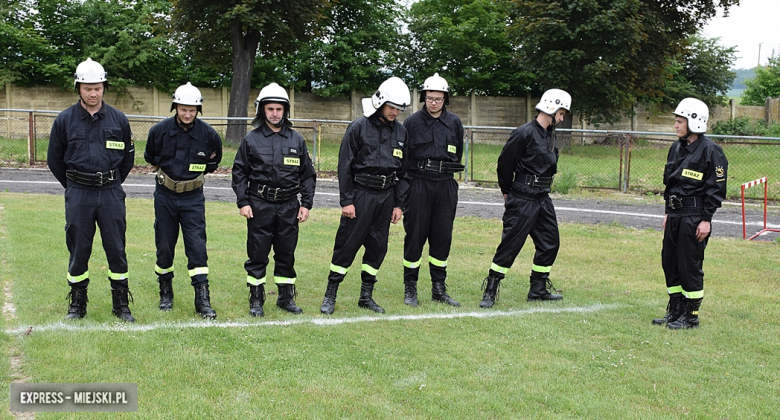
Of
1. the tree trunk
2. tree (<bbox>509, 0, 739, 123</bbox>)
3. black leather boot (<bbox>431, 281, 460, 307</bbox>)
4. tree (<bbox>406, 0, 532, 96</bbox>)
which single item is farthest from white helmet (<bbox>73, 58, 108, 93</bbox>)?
tree (<bbox>406, 0, 532, 96</bbox>)

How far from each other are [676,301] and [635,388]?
2224 millimetres

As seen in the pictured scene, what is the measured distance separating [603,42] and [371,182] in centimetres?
2440

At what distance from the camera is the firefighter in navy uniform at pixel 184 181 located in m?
6.93

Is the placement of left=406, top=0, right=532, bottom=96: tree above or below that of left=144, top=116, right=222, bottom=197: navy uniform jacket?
above

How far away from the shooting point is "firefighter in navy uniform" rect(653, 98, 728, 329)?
22.9 feet

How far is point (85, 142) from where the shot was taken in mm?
6430

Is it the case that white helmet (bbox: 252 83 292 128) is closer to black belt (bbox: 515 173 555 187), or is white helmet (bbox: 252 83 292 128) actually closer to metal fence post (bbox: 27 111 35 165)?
black belt (bbox: 515 173 555 187)

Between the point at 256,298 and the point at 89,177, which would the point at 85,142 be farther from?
the point at 256,298

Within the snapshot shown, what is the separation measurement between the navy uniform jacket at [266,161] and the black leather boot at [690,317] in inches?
156

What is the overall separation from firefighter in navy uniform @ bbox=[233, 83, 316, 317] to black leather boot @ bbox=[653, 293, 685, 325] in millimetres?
3582

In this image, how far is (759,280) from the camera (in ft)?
30.6

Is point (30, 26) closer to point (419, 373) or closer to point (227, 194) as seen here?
point (227, 194)

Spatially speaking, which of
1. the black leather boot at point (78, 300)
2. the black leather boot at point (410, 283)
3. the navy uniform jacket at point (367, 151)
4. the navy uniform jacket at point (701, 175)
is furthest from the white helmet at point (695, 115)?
the black leather boot at point (78, 300)

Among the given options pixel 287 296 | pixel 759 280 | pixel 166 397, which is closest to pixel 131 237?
pixel 287 296
